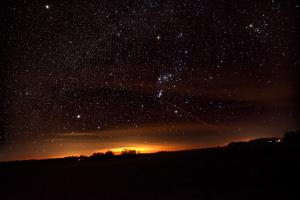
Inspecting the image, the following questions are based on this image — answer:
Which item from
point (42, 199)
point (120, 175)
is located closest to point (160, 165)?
point (120, 175)

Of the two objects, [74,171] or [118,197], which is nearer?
[118,197]

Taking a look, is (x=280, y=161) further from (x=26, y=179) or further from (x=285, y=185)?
(x=26, y=179)

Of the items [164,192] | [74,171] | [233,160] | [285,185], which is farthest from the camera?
[74,171]

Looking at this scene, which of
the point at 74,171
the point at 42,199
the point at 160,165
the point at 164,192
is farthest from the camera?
the point at 74,171

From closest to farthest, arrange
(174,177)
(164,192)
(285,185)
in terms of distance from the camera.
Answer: (285,185) < (164,192) < (174,177)

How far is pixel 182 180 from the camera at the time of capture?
14469 millimetres

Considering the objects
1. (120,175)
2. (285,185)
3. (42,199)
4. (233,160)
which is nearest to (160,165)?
(120,175)

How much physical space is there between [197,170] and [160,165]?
2.87 metres

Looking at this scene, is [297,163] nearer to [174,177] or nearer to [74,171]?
[174,177]

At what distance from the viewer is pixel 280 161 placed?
1462 centimetres

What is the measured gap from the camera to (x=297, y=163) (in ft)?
45.8

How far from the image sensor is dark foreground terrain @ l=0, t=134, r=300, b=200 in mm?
12180

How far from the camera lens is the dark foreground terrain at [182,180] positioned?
40.0ft

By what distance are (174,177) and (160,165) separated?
301cm
